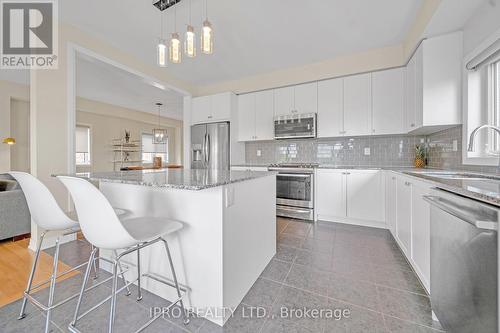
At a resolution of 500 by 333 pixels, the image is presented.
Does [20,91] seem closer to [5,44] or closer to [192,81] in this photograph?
[5,44]

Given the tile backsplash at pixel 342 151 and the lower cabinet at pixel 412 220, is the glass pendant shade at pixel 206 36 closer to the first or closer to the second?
the lower cabinet at pixel 412 220

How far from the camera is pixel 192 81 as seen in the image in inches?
169

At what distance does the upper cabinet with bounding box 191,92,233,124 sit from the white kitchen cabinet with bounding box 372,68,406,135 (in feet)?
8.14

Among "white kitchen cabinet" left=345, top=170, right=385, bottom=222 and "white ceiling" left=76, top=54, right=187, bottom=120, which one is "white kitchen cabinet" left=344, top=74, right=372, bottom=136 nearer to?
"white kitchen cabinet" left=345, top=170, right=385, bottom=222

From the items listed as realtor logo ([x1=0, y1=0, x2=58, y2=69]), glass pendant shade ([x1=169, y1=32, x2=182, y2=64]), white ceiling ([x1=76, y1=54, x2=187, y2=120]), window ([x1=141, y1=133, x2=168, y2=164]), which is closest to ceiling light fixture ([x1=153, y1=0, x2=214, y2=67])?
glass pendant shade ([x1=169, y1=32, x2=182, y2=64])

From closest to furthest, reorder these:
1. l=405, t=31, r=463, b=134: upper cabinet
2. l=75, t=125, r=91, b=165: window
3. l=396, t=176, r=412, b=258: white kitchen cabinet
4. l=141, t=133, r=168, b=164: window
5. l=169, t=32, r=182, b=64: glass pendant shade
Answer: l=169, t=32, r=182, b=64: glass pendant shade, l=396, t=176, r=412, b=258: white kitchen cabinet, l=405, t=31, r=463, b=134: upper cabinet, l=75, t=125, r=91, b=165: window, l=141, t=133, r=168, b=164: window

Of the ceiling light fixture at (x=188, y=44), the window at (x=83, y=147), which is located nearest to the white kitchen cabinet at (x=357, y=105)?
the ceiling light fixture at (x=188, y=44)

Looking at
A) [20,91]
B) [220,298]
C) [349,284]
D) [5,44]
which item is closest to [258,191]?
[220,298]

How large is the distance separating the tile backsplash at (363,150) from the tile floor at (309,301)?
1399mm

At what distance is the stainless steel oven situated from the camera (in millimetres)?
3268

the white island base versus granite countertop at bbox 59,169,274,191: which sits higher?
granite countertop at bbox 59,169,274,191

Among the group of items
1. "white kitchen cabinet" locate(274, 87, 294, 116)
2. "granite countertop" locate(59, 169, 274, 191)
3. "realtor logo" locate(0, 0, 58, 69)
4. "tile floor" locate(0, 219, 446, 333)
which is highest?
"realtor logo" locate(0, 0, 58, 69)

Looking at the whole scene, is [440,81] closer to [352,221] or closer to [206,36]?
[352,221]

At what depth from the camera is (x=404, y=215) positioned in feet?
6.56
